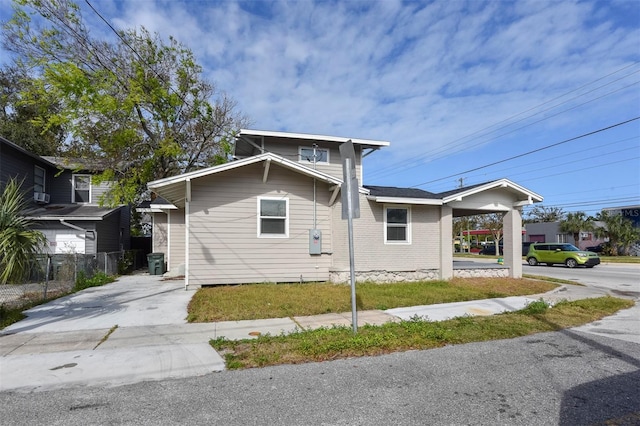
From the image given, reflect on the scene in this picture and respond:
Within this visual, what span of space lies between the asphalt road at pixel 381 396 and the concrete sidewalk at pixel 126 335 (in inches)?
20.5

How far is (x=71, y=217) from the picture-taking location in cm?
1636

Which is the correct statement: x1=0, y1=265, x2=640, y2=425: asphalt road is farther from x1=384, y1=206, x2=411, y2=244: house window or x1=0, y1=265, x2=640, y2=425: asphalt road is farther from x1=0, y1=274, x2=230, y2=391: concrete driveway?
x1=384, y1=206, x2=411, y2=244: house window

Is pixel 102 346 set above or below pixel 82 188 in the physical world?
below

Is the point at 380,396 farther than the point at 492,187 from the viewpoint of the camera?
No

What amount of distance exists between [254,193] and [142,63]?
13.5 m

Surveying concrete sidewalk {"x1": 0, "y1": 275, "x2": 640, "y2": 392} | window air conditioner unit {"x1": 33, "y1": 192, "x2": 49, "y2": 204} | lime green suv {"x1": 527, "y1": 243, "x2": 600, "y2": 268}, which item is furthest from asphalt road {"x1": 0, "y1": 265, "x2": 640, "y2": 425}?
lime green suv {"x1": 527, "y1": 243, "x2": 600, "y2": 268}

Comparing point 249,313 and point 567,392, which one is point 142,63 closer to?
point 249,313

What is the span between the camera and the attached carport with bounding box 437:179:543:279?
12.7 meters

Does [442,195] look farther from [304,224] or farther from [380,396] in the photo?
[380,396]

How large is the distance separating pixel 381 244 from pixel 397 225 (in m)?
0.90

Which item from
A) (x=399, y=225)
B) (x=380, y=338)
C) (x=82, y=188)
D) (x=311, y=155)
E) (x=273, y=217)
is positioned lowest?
(x=380, y=338)

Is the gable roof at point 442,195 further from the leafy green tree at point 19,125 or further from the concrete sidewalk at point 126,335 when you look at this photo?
the leafy green tree at point 19,125

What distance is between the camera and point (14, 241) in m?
6.24

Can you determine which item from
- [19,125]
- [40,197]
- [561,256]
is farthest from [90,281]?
[561,256]
